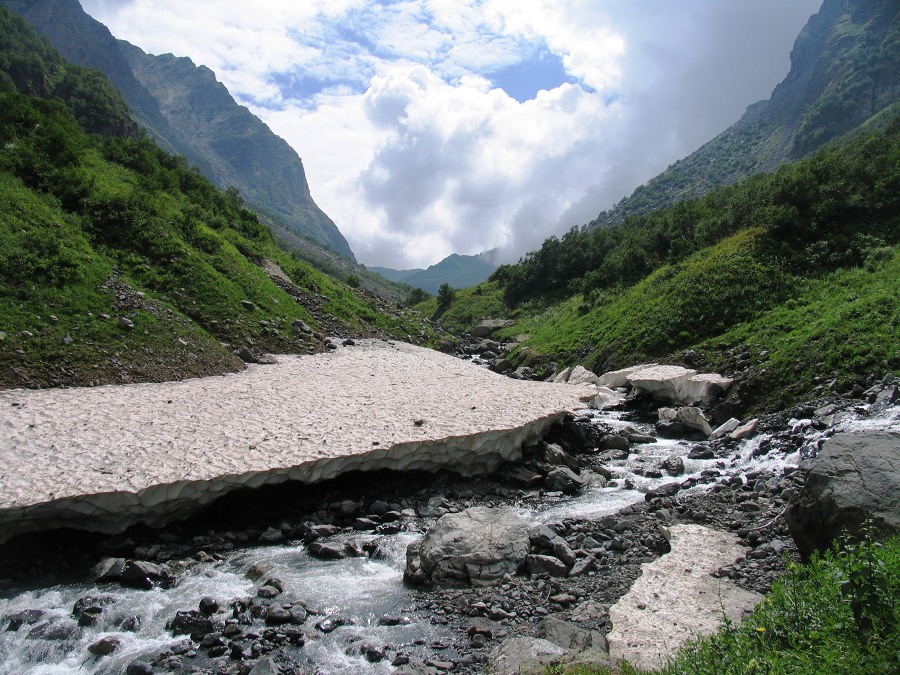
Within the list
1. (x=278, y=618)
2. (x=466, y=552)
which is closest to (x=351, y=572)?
(x=278, y=618)

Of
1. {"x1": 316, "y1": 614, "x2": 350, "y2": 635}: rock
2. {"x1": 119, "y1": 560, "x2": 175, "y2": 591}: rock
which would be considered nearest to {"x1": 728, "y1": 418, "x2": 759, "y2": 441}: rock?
{"x1": 316, "y1": 614, "x2": 350, "y2": 635}: rock

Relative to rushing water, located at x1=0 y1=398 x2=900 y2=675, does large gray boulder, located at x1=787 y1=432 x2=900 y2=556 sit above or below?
above

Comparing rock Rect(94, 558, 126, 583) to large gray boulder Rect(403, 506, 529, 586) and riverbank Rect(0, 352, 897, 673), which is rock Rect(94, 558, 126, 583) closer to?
riverbank Rect(0, 352, 897, 673)

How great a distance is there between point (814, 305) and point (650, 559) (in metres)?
23.2

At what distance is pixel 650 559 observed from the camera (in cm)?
1250

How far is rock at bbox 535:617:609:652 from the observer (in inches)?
365

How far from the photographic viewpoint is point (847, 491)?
383 inches

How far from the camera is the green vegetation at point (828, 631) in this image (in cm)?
579

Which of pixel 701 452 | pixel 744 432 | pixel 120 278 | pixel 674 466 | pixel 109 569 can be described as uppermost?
pixel 120 278

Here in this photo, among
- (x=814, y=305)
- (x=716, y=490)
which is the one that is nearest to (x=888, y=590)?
(x=716, y=490)

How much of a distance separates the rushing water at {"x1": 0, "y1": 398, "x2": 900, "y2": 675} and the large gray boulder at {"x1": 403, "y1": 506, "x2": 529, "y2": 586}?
0.59 m

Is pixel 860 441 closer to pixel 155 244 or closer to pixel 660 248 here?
pixel 155 244

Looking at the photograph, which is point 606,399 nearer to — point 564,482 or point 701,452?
point 701,452

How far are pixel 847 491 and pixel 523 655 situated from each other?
21.5ft
